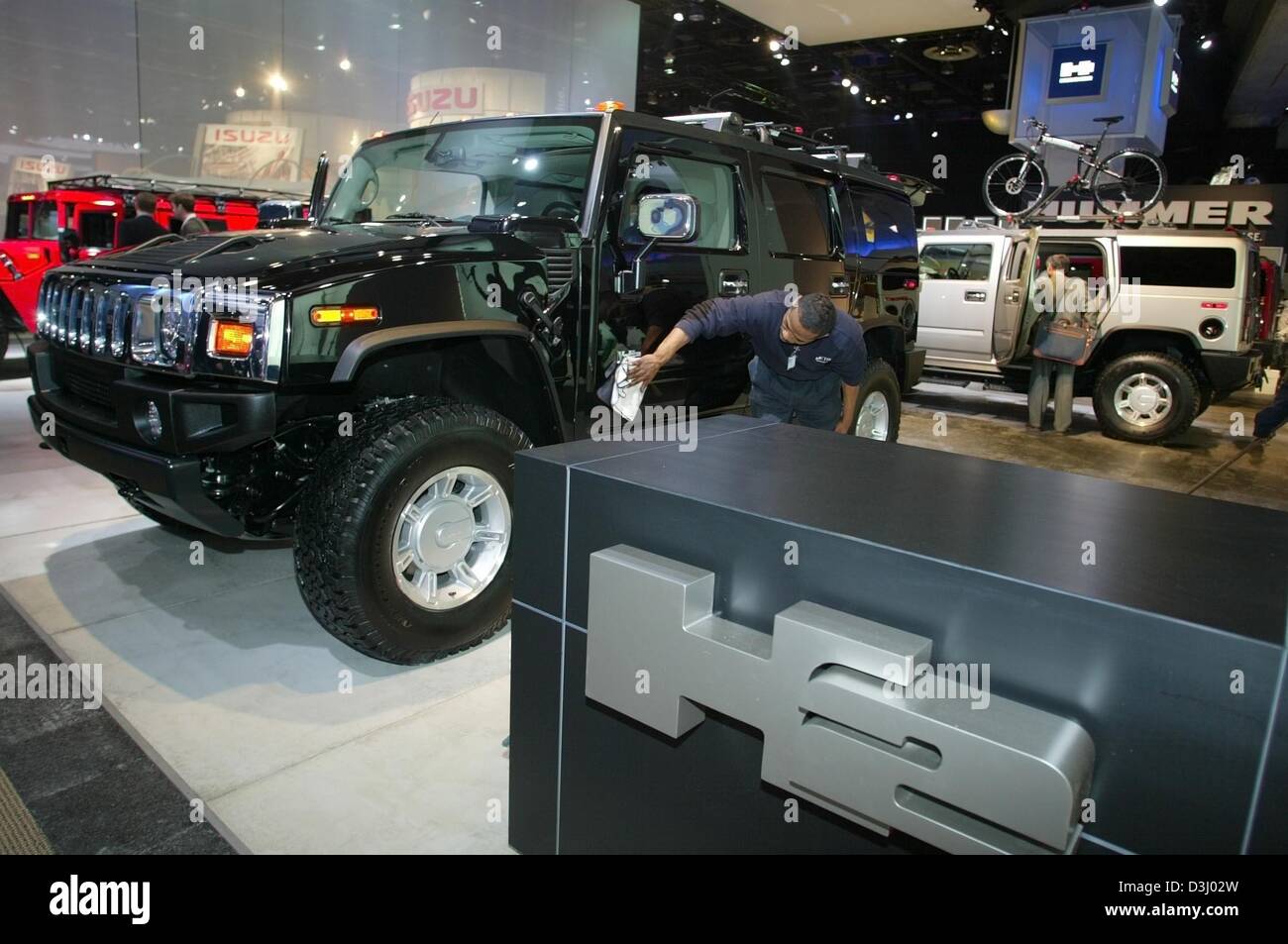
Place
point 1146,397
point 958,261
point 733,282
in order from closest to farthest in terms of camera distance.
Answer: point 733,282, point 1146,397, point 958,261

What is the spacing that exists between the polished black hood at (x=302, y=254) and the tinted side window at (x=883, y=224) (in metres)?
2.91

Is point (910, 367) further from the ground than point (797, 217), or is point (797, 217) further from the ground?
point (797, 217)

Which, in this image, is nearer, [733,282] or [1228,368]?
[733,282]

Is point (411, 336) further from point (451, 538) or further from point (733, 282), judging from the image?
point (733, 282)

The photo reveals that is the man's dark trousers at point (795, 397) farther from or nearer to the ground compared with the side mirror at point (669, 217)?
nearer to the ground

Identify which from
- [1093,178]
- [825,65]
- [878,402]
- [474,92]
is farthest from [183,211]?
[825,65]

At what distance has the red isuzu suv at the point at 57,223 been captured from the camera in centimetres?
851

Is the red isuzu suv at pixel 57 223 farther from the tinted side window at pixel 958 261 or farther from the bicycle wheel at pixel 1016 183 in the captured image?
the bicycle wheel at pixel 1016 183

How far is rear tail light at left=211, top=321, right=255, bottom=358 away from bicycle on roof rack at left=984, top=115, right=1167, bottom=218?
9427 mm

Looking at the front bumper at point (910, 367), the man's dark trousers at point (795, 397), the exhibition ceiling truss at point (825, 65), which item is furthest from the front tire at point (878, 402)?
the exhibition ceiling truss at point (825, 65)

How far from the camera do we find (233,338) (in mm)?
2654

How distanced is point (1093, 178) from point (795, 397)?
7.98 meters

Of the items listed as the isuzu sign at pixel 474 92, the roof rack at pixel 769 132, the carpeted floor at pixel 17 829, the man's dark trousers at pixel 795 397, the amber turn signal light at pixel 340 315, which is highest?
the isuzu sign at pixel 474 92
